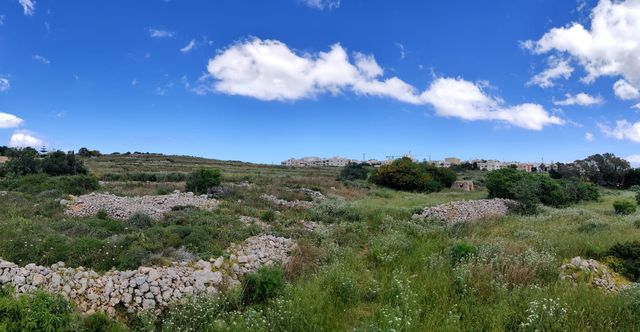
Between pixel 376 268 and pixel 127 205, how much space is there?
11.3m

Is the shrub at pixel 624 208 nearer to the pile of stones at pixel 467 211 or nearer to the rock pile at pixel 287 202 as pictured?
the pile of stones at pixel 467 211

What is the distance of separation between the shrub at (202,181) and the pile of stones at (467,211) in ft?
38.8

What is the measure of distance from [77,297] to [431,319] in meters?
6.26

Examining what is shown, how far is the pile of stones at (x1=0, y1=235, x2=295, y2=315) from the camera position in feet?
24.1

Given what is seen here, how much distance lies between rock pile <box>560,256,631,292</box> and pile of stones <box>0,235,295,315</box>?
7.01 meters

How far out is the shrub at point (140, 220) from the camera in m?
12.6

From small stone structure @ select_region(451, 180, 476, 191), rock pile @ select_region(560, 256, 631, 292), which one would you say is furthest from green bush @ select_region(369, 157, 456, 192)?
rock pile @ select_region(560, 256, 631, 292)

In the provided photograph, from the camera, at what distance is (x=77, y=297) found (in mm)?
7359

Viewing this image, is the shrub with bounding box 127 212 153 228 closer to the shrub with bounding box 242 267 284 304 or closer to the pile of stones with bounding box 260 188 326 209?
the shrub with bounding box 242 267 284 304

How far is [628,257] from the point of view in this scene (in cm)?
939

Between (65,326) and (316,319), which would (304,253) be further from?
(65,326)

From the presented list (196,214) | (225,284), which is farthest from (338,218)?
(225,284)

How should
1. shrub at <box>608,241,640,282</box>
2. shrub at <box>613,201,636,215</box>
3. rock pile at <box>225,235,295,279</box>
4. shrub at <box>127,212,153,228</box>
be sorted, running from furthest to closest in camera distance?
shrub at <box>613,201,636,215</box> → shrub at <box>127,212,153,228</box> → rock pile at <box>225,235,295,279</box> → shrub at <box>608,241,640,282</box>

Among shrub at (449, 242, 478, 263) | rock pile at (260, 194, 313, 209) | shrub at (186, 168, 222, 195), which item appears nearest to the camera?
shrub at (449, 242, 478, 263)
